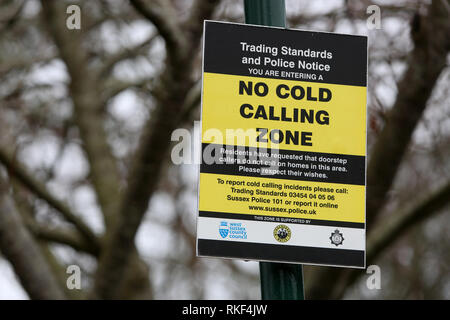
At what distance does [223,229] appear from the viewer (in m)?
3.83

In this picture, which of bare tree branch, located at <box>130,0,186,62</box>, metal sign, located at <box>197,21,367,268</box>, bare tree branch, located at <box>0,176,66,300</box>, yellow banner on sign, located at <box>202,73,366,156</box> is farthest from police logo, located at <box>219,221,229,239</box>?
bare tree branch, located at <box>0,176,66,300</box>

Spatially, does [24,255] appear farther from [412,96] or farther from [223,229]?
[223,229]

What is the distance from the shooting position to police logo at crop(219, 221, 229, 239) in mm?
3816

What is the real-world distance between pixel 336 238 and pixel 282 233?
0.26m

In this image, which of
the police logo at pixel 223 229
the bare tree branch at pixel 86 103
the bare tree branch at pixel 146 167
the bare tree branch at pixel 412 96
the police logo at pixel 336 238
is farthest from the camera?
the bare tree branch at pixel 86 103

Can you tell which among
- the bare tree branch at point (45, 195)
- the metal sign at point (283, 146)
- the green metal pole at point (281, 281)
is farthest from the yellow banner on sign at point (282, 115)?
the bare tree branch at point (45, 195)

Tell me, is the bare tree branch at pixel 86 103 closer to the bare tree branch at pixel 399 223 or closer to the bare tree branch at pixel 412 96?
the bare tree branch at pixel 399 223

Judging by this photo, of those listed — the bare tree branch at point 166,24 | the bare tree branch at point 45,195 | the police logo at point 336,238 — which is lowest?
the police logo at point 336,238

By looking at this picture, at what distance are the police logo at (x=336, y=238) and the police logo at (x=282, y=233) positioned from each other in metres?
0.20

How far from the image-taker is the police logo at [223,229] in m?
3.82

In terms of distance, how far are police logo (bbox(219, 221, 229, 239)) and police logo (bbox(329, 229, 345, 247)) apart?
48 centimetres
